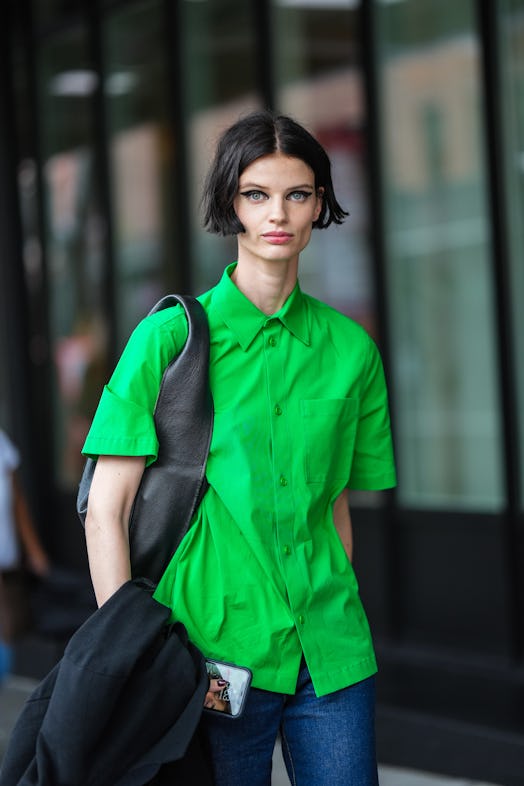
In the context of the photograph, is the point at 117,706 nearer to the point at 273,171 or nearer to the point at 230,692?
the point at 230,692

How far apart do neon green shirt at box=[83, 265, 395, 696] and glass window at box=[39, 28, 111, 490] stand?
272 inches

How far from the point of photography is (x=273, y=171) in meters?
2.69

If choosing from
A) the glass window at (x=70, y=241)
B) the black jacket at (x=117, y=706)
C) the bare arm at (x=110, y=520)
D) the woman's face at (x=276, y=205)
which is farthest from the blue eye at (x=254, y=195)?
the glass window at (x=70, y=241)

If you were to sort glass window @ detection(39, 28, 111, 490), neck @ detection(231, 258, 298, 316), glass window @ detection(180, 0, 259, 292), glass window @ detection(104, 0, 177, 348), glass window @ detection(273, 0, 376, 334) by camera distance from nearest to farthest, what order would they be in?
neck @ detection(231, 258, 298, 316), glass window @ detection(273, 0, 376, 334), glass window @ detection(180, 0, 259, 292), glass window @ detection(104, 0, 177, 348), glass window @ detection(39, 28, 111, 490)

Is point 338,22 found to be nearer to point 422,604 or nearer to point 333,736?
point 422,604

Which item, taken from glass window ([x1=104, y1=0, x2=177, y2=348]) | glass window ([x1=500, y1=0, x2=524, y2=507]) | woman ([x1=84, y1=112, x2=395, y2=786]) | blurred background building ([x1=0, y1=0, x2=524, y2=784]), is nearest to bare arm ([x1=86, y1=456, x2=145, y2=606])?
woman ([x1=84, y1=112, x2=395, y2=786])

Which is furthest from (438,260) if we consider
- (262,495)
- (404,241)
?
(262,495)

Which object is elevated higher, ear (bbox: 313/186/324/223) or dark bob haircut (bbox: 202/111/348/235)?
dark bob haircut (bbox: 202/111/348/235)

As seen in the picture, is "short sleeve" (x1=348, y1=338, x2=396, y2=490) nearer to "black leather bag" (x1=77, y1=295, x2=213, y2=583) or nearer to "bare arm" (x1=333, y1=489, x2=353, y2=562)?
"bare arm" (x1=333, y1=489, x2=353, y2=562)

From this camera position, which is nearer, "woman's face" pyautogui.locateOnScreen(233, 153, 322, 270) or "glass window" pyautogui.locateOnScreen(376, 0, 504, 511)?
"woman's face" pyautogui.locateOnScreen(233, 153, 322, 270)

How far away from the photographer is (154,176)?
29.8 ft

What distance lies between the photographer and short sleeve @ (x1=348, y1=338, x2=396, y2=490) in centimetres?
293

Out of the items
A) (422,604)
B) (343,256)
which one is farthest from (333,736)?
(343,256)

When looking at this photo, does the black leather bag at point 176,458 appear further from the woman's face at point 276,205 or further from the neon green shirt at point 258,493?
the woman's face at point 276,205
